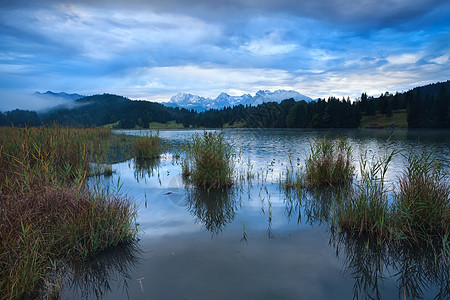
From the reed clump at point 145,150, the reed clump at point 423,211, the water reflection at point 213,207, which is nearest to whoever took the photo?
the reed clump at point 423,211

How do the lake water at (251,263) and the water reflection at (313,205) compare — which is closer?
the lake water at (251,263)

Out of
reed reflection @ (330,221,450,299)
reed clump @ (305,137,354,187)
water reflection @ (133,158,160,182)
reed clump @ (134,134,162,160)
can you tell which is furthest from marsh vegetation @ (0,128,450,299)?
reed clump @ (134,134,162,160)

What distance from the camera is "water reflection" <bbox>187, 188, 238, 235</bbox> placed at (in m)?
7.33

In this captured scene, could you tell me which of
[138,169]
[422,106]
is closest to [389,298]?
[138,169]

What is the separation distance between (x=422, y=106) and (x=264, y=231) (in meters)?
93.0

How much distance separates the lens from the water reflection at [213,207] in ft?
24.0

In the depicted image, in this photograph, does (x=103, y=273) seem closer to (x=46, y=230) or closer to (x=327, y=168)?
(x=46, y=230)

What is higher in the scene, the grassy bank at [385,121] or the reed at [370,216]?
the grassy bank at [385,121]

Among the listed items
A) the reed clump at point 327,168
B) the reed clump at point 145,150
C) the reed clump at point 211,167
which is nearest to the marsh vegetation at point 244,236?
the reed clump at point 327,168

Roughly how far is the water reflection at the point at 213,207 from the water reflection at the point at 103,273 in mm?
2216

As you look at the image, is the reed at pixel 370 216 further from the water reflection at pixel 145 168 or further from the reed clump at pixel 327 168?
the water reflection at pixel 145 168

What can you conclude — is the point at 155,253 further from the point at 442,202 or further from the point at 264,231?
the point at 442,202

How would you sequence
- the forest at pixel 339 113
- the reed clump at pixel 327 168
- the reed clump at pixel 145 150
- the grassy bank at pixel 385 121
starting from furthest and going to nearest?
the grassy bank at pixel 385 121
the forest at pixel 339 113
the reed clump at pixel 145 150
the reed clump at pixel 327 168

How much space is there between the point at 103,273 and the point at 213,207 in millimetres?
4376
